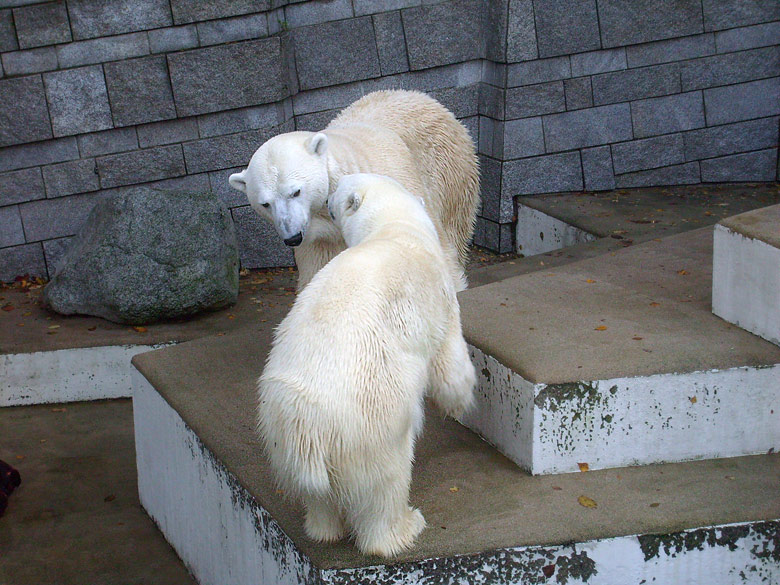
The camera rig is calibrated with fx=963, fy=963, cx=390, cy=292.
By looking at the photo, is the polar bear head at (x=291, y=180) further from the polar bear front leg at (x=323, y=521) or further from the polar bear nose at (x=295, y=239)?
the polar bear front leg at (x=323, y=521)

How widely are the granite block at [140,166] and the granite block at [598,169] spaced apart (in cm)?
296

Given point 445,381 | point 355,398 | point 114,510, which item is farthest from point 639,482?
point 114,510

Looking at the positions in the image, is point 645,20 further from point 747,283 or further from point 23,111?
point 23,111

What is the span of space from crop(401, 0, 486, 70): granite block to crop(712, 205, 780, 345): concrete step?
361 cm

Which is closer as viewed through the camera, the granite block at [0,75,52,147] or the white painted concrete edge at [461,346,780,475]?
the white painted concrete edge at [461,346,780,475]

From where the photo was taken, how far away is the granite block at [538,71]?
6.86 metres

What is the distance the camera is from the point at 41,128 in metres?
6.20

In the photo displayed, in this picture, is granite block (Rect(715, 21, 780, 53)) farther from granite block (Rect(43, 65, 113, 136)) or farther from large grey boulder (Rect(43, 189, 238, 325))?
granite block (Rect(43, 65, 113, 136))

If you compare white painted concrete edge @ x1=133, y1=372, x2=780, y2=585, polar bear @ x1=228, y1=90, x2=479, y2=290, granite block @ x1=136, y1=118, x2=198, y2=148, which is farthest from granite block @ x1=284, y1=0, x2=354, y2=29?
white painted concrete edge @ x1=133, y1=372, x2=780, y2=585

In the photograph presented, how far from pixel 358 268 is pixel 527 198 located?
4713 mm

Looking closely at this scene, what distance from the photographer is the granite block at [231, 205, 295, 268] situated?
261 inches

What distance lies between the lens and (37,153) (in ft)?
20.6

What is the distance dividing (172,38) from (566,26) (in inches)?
108

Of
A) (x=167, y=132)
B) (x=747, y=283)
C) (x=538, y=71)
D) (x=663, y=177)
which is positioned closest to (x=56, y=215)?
(x=167, y=132)
